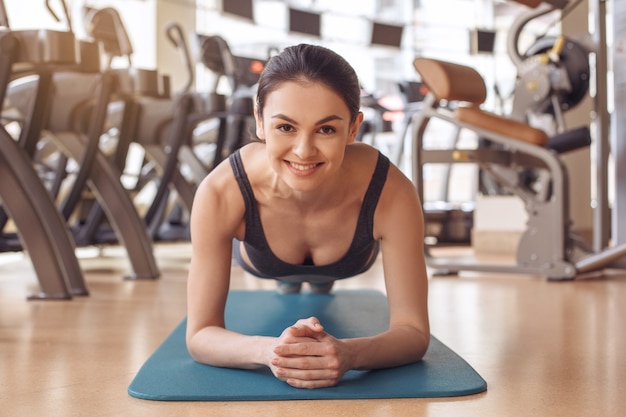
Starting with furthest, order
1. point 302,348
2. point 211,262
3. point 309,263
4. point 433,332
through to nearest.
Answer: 1. point 433,332
2. point 309,263
3. point 211,262
4. point 302,348

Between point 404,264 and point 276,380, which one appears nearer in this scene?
point 276,380

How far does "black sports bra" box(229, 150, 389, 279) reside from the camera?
1.60m

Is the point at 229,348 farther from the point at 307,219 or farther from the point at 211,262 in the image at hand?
the point at 307,219

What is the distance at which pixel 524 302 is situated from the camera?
2895mm

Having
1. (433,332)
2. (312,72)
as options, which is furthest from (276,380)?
(433,332)

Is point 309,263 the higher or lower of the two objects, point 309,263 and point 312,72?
the lower

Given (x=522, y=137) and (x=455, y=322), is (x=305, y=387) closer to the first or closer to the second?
(x=455, y=322)

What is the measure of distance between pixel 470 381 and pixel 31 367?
0.92 metres

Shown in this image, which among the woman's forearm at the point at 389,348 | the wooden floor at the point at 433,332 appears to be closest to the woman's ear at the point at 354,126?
the woman's forearm at the point at 389,348

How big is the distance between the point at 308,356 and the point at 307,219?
1.28 ft

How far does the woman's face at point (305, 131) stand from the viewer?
135 cm

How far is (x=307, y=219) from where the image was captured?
65.3 inches

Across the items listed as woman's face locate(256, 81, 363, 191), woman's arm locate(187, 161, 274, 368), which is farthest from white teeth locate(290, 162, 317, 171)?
woman's arm locate(187, 161, 274, 368)

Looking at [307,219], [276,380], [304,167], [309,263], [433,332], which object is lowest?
[433,332]
